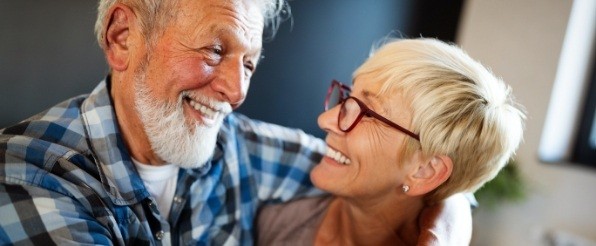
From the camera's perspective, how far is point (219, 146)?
141 cm

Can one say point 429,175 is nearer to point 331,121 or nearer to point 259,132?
point 331,121

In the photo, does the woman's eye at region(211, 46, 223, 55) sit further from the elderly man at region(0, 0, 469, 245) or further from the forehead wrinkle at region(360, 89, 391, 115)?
the forehead wrinkle at region(360, 89, 391, 115)

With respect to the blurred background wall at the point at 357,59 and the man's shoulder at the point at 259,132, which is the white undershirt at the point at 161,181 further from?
the blurred background wall at the point at 357,59

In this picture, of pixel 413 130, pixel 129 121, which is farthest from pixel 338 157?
pixel 129 121

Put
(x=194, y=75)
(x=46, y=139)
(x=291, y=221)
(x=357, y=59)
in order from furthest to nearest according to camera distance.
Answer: (x=357, y=59), (x=291, y=221), (x=194, y=75), (x=46, y=139)

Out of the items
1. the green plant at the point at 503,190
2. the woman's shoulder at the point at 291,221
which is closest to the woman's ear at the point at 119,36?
the woman's shoulder at the point at 291,221

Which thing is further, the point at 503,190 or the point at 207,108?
the point at 503,190

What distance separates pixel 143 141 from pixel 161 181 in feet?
0.41

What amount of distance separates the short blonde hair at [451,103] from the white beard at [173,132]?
45cm

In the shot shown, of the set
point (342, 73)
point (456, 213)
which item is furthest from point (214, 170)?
point (342, 73)

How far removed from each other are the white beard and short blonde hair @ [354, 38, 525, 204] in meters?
0.45

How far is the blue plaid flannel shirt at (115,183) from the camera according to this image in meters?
0.92

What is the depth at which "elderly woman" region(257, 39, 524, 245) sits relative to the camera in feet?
3.84

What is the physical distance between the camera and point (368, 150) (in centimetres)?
121
